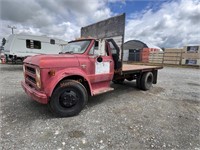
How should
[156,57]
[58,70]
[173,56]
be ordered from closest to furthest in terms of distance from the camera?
[58,70] → [173,56] → [156,57]

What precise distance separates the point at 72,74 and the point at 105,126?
1363mm

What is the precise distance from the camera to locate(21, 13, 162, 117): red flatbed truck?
2809 mm

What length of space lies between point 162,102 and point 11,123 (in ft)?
13.7

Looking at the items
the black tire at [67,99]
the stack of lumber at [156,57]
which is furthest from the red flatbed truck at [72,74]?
the stack of lumber at [156,57]

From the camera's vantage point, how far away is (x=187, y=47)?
61.9 feet

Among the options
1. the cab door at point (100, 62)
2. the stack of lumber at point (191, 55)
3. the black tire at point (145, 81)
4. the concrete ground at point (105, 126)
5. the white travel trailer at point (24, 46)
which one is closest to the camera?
the concrete ground at point (105, 126)

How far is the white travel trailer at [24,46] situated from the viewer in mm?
10766

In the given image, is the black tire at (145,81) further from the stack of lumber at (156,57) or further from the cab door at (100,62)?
the stack of lumber at (156,57)

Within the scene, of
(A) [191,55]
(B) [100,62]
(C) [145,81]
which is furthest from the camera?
(A) [191,55]

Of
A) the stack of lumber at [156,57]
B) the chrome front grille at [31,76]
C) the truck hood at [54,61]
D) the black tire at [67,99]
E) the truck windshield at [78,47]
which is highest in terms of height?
the stack of lumber at [156,57]

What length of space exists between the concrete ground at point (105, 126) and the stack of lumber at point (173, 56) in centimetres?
1801

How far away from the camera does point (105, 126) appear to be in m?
2.82

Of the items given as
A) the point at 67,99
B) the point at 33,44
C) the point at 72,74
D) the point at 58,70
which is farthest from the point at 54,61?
the point at 33,44

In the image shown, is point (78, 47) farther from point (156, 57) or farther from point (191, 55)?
point (156, 57)
